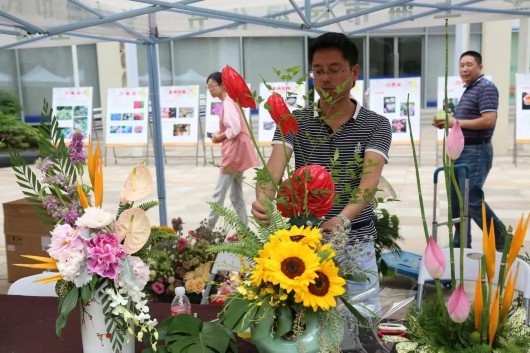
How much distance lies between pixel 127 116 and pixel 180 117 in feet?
2.89

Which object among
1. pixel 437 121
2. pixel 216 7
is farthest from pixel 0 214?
pixel 437 121

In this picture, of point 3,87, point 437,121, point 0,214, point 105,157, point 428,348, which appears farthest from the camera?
point 3,87

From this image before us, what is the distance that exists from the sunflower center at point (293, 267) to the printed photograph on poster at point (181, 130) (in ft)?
30.1

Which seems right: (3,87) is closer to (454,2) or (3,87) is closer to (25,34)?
(25,34)

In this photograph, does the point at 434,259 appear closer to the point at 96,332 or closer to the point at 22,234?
the point at 96,332

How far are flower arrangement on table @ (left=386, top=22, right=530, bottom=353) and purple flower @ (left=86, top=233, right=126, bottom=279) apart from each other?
2.13 feet

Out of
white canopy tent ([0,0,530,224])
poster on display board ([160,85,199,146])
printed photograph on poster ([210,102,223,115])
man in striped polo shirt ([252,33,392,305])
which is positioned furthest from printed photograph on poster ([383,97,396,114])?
man in striped polo shirt ([252,33,392,305])

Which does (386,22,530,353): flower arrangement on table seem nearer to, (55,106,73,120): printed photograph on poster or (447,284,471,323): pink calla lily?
(447,284,471,323): pink calla lily

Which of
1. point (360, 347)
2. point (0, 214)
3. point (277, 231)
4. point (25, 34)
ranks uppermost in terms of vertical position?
point (25, 34)

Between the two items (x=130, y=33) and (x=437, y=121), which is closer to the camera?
(x=437, y=121)

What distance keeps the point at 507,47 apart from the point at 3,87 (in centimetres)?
1075

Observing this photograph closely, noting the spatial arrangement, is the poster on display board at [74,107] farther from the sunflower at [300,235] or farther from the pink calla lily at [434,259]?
the pink calla lily at [434,259]

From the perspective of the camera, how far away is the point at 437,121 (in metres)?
4.09

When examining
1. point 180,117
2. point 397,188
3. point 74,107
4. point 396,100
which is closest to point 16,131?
point 74,107
